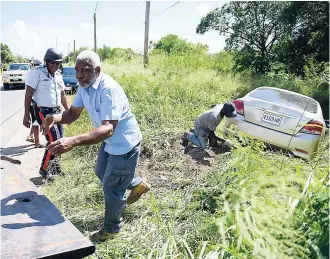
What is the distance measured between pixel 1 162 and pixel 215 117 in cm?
348

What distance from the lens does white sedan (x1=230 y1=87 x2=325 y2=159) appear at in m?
5.22

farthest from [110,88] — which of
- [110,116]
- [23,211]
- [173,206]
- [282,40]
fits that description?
[282,40]

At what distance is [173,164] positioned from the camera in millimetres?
4477

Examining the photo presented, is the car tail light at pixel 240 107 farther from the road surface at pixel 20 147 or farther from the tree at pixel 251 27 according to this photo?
the tree at pixel 251 27

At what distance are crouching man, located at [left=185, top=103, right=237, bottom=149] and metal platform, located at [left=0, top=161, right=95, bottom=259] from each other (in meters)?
3.50

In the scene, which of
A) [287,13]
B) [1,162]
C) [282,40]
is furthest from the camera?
[282,40]

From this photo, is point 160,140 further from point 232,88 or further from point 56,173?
point 232,88

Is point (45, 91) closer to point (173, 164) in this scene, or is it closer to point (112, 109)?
point (173, 164)

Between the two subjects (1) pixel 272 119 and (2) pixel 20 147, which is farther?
(2) pixel 20 147

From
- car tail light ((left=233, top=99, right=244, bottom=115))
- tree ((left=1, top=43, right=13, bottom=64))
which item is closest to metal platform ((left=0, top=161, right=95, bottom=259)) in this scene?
car tail light ((left=233, top=99, right=244, bottom=115))

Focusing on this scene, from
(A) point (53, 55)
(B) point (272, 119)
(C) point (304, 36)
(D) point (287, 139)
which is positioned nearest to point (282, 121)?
(B) point (272, 119)

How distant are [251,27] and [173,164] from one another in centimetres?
1612

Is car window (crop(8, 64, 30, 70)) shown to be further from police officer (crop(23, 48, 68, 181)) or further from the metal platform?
the metal platform

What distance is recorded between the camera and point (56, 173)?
438 cm
